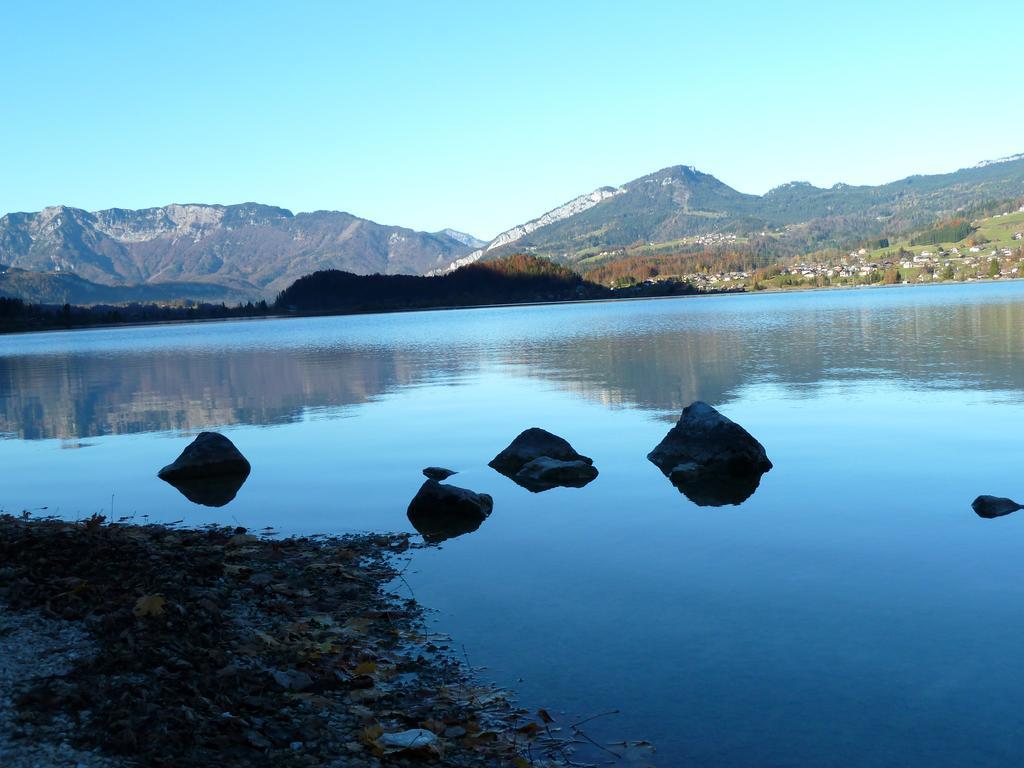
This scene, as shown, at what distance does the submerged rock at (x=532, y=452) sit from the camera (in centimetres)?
2391

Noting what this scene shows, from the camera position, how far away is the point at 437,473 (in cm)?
2317

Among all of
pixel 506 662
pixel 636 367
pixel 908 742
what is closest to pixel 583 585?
A: pixel 506 662

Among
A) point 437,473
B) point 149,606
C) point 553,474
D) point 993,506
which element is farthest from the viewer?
point 437,473

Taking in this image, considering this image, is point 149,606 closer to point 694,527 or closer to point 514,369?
point 694,527

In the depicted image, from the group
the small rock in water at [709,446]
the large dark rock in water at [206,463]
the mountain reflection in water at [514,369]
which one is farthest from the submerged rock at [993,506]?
the large dark rock in water at [206,463]

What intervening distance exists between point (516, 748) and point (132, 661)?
4.05 meters

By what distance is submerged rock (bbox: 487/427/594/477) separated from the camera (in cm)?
2391

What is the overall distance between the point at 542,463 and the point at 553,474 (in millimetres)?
546

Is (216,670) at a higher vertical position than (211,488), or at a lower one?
higher

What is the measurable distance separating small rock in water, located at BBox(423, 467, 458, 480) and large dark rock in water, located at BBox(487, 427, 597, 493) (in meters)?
1.53

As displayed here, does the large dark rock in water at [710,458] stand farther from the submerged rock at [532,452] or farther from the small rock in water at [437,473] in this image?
the small rock in water at [437,473]

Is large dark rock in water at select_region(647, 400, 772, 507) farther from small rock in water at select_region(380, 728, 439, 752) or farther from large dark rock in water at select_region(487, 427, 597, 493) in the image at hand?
small rock in water at select_region(380, 728, 439, 752)

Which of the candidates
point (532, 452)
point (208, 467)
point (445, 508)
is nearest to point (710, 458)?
point (532, 452)

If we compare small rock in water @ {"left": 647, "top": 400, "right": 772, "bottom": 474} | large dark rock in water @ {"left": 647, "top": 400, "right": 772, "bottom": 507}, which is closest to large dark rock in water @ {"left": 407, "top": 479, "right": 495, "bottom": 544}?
large dark rock in water @ {"left": 647, "top": 400, "right": 772, "bottom": 507}
